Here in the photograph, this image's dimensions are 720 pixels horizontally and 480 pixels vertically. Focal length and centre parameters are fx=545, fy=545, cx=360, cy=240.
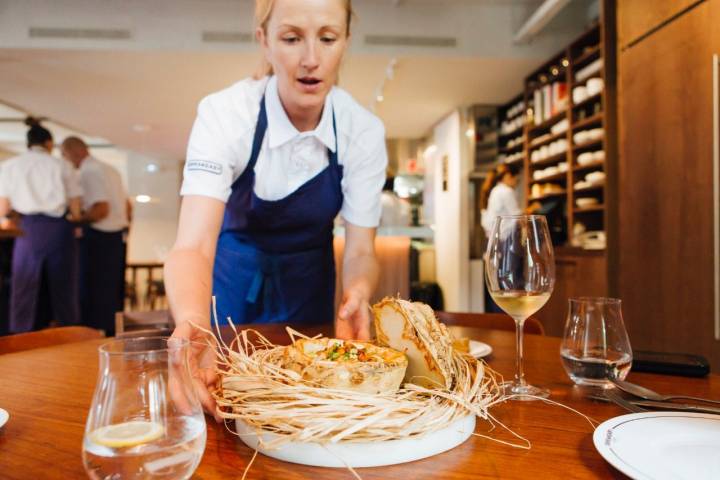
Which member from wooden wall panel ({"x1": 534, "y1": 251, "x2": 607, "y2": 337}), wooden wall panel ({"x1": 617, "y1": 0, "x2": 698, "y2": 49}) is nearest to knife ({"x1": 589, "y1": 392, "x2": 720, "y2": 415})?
wooden wall panel ({"x1": 617, "y1": 0, "x2": 698, "y2": 49})

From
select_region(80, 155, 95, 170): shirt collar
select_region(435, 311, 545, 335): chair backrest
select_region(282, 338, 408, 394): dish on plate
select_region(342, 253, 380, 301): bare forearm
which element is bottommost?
select_region(435, 311, 545, 335): chair backrest

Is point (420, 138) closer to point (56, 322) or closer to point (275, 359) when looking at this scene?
point (56, 322)

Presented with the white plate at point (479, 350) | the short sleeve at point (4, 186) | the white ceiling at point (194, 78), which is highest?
the white ceiling at point (194, 78)

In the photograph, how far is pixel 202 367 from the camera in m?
0.63

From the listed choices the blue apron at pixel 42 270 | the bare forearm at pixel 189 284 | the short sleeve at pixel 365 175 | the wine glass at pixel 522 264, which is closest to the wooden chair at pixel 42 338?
the bare forearm at pixel 189 284

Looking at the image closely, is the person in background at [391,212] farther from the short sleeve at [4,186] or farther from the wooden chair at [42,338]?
the wooden chair at [42,338]

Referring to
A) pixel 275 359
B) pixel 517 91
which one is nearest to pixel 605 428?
pixel 275 359

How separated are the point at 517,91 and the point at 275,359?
6.27 m

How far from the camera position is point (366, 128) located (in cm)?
152

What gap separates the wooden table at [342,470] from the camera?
480 mm

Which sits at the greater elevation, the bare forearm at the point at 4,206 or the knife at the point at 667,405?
the bare forearm at the point at 4,206

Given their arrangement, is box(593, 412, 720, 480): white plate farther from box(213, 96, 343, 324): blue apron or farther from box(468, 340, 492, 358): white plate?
box(213, 96, 343, 324): blue apron

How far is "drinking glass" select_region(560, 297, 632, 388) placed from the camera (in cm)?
78

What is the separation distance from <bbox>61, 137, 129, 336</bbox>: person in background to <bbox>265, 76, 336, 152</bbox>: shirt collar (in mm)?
3951
